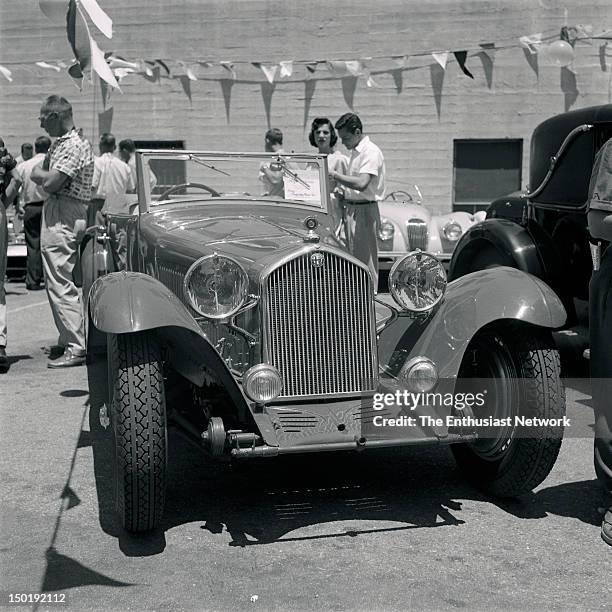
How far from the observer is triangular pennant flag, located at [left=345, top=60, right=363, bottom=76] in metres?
13.5

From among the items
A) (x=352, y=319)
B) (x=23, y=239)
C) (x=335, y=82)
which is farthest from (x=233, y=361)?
(x=335, y=82)

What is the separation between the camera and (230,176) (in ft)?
17.5

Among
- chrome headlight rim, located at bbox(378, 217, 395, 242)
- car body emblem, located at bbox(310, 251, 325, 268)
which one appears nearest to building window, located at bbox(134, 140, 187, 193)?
car body emblem, located at bbox(310, 251, 325, 268)

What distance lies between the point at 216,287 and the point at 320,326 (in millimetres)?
451

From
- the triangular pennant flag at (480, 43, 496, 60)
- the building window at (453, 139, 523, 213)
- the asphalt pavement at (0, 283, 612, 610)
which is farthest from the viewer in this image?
the building window at (453, 139, 523, 213)

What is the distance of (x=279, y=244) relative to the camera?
3.89 meters

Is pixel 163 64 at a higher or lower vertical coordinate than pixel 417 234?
higher

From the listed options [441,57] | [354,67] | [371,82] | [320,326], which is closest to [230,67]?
[354,67]

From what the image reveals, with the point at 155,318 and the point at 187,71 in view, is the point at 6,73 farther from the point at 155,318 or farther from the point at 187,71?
the point at 155,318

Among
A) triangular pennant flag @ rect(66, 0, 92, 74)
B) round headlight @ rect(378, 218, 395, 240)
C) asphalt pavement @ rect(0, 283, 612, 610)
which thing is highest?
triangular pennant flag @ rect(66, 0, 92, 74)

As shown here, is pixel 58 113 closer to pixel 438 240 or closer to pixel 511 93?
pixel 438 240

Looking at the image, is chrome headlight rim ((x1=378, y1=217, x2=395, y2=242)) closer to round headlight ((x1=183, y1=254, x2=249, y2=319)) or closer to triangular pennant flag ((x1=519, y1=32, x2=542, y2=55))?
triangular pennant flag ((x1=519, y1=32, x2=542, y2=55))

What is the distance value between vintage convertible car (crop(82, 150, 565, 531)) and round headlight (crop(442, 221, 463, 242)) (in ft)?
17.9

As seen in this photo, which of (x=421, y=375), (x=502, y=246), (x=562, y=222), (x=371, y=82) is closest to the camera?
(x=421, y=375)
